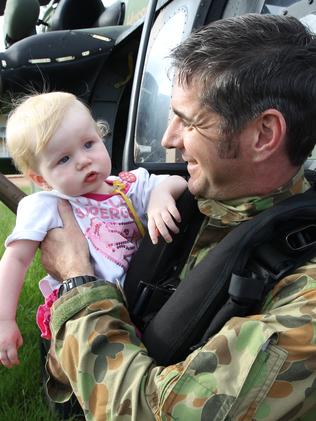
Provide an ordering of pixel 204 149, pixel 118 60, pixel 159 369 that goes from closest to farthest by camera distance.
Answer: pixel 159 369 → pixel 204 149 → pixel 118 60

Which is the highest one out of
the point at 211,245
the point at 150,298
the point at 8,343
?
the point at 211,245

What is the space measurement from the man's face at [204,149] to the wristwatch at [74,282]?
41cm

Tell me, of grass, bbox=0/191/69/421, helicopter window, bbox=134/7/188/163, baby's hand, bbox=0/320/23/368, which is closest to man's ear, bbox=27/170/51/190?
baby's hand, bbox=0/320/23/368

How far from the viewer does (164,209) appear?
180 centimetres

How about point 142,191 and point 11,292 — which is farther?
point 142,191

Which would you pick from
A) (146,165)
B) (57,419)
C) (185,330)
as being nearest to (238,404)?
(185,330)

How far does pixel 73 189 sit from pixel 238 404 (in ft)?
3.14

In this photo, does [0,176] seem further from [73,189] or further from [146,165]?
[73,189]

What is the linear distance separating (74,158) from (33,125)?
169mm

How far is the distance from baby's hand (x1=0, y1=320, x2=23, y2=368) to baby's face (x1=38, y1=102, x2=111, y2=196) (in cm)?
47

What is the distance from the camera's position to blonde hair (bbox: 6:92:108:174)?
1.82 meters

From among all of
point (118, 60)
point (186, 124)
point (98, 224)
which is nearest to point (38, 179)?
point (98, 224)

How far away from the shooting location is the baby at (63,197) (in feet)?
5.91

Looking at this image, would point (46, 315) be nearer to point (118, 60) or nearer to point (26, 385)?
point (26, 385)
